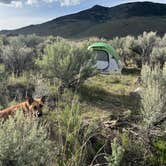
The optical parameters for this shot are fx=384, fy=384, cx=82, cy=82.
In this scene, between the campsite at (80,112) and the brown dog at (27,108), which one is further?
the brown dog at (27,108)

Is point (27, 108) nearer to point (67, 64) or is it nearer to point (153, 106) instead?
point (153, 106)

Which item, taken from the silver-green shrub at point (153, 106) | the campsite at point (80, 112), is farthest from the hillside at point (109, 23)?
the silver-green shrub at point (153, 106)

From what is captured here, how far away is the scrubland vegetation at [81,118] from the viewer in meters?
4.40

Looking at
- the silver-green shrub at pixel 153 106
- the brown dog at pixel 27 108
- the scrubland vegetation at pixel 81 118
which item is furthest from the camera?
the silver-green shrub at pixel 153 106

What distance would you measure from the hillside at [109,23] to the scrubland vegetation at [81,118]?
222 ft

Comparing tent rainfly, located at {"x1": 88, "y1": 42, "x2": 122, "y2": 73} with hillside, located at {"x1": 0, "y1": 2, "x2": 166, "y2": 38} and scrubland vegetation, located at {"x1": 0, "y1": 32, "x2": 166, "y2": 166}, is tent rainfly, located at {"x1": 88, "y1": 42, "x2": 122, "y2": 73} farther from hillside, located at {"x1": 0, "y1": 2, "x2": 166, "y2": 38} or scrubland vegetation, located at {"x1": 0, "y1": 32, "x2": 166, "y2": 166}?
hillside, located at {"x1": 0, "y1": 2, "x2": 166, "y2": 38}

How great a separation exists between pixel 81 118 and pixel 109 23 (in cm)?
8965

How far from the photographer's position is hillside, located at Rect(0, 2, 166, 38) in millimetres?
84369

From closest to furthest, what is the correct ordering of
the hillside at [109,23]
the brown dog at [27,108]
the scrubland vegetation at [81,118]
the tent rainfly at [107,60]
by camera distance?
the scrubland vegetation at [81,118] → the brown dog at [27,108] → the tent rainfly at [107,60] → the hillside at [109,23]

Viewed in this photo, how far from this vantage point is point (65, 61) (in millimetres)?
10578

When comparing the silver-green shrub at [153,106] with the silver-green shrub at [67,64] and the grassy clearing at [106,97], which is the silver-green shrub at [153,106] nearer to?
the grassy clearing at [106,97]

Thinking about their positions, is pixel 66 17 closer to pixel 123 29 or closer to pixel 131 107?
pixel 123 29

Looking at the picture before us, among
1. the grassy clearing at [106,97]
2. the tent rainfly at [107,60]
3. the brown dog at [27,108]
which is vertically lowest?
the grassy clearing at [106,97]

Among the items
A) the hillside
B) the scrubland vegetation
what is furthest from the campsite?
the hillside
